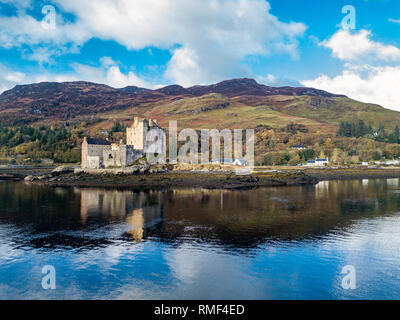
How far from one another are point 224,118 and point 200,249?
427 ft

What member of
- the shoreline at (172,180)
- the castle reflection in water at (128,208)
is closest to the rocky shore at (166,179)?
the shoreline at (172,180)

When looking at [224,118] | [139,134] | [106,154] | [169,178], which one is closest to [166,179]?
[169,178]

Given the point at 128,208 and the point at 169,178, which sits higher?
the point at 169,178

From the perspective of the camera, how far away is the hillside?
96375 mm

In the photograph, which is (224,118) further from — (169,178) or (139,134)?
(169,178)

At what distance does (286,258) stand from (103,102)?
188642 mm

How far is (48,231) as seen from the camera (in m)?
21.4

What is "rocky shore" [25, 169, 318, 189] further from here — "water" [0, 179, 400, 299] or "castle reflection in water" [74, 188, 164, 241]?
"water" [0, 179, 400, 299]

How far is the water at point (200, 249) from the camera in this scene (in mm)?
12602

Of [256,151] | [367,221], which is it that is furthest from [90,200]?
[256,151]

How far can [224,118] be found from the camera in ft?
474

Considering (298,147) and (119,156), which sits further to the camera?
(298,147)

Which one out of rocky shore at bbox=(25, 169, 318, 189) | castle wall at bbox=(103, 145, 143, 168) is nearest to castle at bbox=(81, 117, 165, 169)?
castle wall at bbox=(103, 145, 143, 168)

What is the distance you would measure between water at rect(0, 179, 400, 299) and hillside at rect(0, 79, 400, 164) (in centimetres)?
5610
